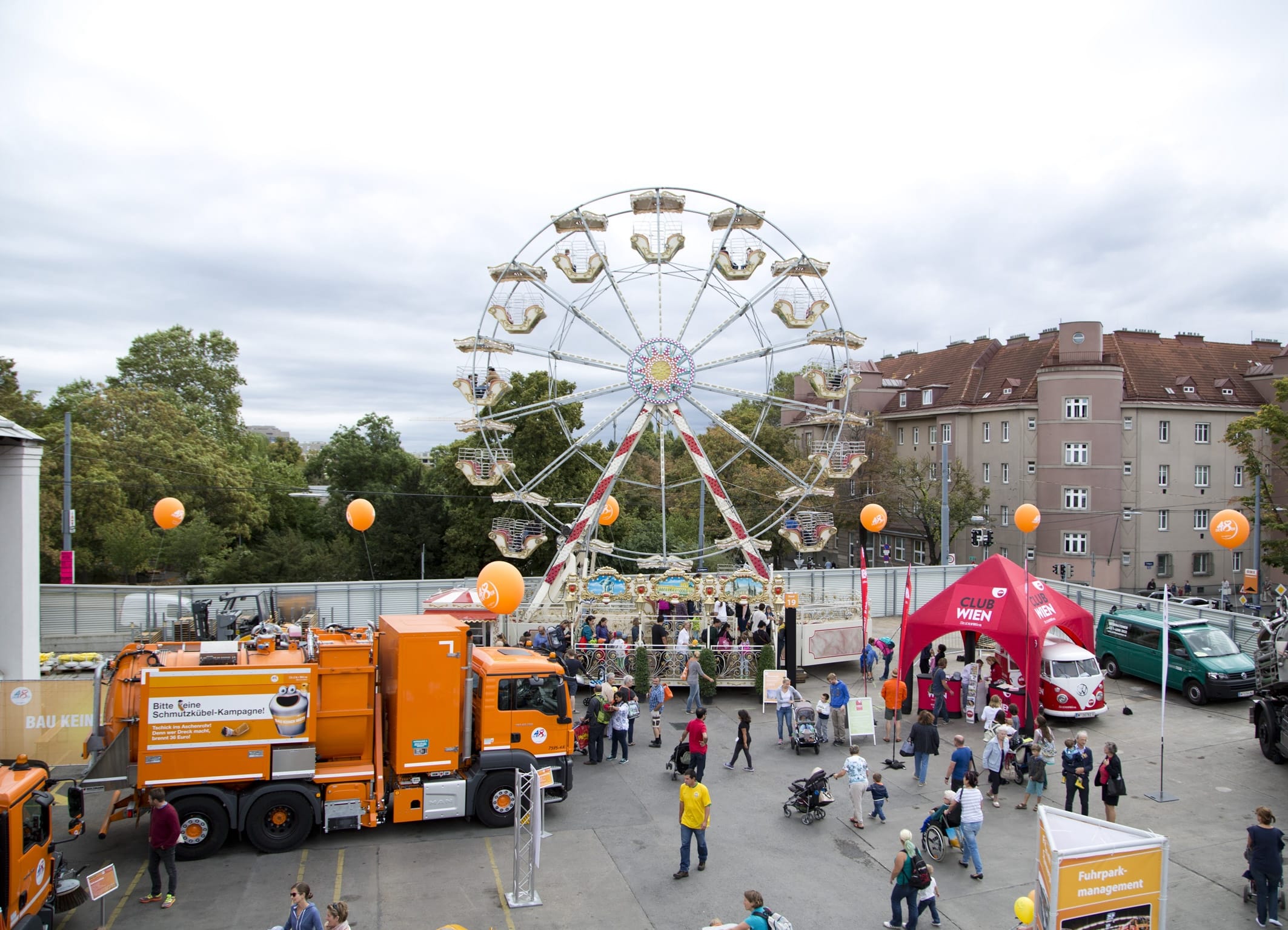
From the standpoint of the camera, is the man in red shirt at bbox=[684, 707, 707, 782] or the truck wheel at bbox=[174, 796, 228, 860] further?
the man in red shirt at bbox=[684, 707, 707, 782]

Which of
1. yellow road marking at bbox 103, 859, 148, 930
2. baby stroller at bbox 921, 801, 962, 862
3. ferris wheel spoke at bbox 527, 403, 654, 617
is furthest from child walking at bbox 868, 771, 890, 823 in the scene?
ferris wheel spoke at bbox 527, 403, 654, 617

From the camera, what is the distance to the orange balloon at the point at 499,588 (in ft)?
53.9

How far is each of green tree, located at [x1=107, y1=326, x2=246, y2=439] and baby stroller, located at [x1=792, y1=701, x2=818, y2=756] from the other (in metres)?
42.5

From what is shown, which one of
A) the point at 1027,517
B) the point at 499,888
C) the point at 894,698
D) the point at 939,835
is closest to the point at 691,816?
the point at 499,888

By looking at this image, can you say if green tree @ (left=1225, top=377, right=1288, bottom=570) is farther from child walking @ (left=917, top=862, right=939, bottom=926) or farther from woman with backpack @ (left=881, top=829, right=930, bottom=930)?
woman with backpack @ (left=881, top=829, right=930, bottom=930)

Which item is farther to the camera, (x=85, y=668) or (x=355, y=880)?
(x=85, y=668)

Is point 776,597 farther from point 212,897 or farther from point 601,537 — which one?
point 601,537

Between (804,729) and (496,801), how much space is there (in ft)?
20.7

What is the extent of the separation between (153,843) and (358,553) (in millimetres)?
32219

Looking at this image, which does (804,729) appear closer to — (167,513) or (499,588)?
(499,588)

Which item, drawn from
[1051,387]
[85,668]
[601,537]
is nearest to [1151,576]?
[1051,387]

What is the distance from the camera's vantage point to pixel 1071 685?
698 inches

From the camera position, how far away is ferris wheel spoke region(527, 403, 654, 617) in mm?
23500

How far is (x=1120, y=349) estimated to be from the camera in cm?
4519
